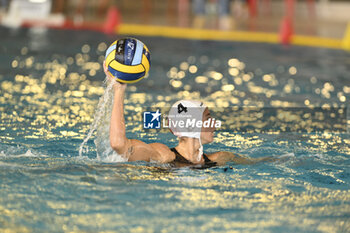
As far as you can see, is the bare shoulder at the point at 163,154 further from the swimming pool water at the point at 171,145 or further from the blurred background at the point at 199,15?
the blurred background at the point at 199,15

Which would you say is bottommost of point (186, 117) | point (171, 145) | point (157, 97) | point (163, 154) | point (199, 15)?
point (171, 145)

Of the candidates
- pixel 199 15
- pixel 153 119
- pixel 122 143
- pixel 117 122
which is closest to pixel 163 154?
pixel 122 143

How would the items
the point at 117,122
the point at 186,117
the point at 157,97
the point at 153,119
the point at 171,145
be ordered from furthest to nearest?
the point at 157,97 → the point at 171,145 → the point at 153,119 → the point at 186,117 → the point at 117,122

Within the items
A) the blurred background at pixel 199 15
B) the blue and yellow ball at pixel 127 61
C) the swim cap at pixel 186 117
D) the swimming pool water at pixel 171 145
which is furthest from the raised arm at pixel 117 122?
the blurred background at pixel 199 15

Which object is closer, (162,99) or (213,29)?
(162,99)

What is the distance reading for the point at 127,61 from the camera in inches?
165

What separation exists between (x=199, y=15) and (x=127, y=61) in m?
11.3

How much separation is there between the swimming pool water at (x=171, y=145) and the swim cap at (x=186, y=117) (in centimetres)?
32

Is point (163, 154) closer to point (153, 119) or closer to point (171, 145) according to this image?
point (153, 119)

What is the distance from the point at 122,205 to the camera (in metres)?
4.06

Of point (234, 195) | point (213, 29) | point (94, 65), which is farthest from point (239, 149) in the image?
point (213, 29)

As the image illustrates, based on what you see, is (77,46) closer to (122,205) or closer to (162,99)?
(162,99)

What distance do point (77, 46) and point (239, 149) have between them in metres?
6.45

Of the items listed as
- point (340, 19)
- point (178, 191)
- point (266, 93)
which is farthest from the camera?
point (340, 19)
